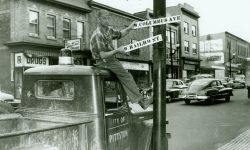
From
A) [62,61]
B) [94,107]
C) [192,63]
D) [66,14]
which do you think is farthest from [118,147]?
[192,63]

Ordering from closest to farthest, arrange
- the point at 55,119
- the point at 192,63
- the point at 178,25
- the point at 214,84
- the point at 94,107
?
the point at 94,107 → the point at 55,119 → the point at 214,84 → the point at 178,25 → the point at 192,63

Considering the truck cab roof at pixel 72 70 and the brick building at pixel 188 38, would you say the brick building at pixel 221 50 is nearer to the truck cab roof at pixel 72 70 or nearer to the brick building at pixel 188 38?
the brick building at pixel 188 38

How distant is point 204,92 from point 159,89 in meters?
14.3

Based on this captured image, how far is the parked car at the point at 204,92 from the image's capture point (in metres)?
17.1

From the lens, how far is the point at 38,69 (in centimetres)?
369

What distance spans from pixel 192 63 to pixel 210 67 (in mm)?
7923

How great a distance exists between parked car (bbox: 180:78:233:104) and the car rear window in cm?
1436

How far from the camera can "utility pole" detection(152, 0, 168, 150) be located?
3.41 metres

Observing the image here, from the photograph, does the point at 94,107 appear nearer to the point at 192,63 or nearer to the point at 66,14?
the point at 66,14

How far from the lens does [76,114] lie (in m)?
3.25

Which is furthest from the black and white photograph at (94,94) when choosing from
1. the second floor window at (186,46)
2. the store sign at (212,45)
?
the store sign at (212,45)

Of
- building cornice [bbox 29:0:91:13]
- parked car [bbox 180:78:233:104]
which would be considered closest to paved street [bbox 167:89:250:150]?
parked car [bbox 180:78:233:104]

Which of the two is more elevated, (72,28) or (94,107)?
(72,28)

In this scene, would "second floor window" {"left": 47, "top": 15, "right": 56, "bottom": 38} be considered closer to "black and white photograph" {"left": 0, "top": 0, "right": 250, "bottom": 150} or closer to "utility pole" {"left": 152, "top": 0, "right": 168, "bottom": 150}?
"black and white photograph" {"left": 0, "top": 0, "right": 250, "bottom": 150}
